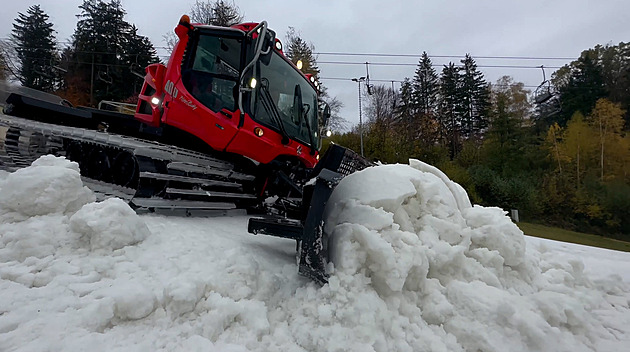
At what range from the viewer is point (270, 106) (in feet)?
12.5

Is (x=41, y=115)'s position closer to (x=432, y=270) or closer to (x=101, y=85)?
(x=432, y=270)

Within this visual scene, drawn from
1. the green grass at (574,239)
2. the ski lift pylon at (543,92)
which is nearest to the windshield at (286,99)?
the green grass at (574,239)

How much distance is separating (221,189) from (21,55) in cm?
3933

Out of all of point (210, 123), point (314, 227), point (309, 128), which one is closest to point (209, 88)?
point (210, 123)

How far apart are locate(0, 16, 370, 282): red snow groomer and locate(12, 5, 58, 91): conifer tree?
3357 centimetres

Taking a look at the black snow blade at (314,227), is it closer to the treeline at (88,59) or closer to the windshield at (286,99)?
the windshield at (286,99)

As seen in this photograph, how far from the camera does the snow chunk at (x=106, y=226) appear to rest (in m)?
1.82

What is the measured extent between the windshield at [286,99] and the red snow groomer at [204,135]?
0.02 metres

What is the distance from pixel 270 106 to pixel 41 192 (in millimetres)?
2500

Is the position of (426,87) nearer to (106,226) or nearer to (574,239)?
(574,239)

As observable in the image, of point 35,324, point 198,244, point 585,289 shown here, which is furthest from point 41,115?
point 585,289

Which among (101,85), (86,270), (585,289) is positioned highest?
(101,85)

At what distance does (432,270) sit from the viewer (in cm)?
188

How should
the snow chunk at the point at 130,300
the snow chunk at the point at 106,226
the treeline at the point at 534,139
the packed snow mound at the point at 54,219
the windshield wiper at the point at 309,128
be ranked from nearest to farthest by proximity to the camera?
the snow chunk at the point at 130,300 < the packed snow mound at the point at 54,219 < the snow chunk at the point at 106,226 < the windshield wiper at the point at 309,128 < the treeline at the point at 534,139
